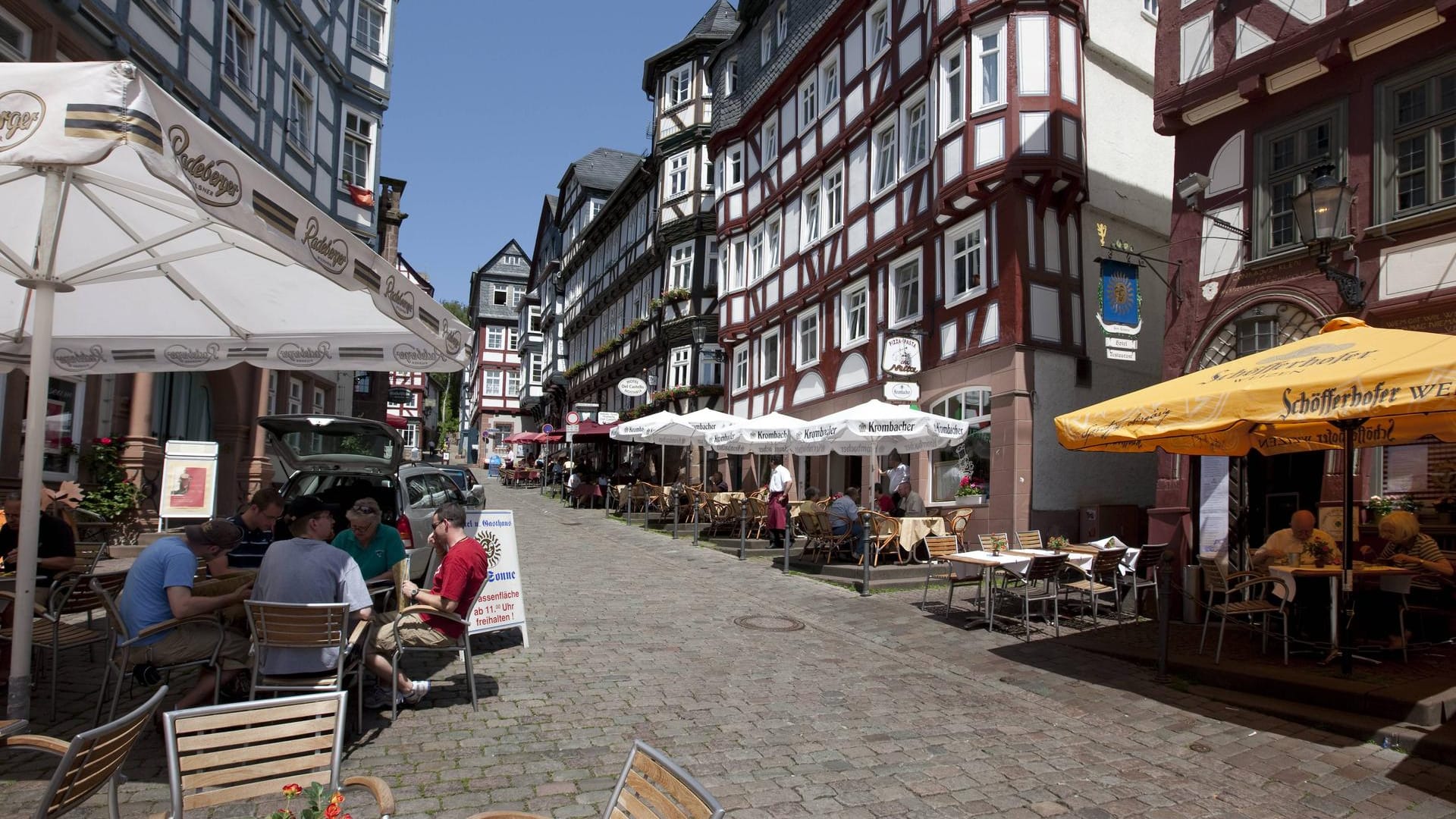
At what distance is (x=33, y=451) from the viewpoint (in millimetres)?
4605

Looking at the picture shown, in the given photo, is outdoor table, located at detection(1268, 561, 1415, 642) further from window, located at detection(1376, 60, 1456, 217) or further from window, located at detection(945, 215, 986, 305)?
window, located at detection(945, 215, 986, 305)

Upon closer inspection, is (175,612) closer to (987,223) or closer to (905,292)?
(987,223)

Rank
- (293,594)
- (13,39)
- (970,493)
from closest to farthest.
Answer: (293,594) → (13,39) → (970,493)

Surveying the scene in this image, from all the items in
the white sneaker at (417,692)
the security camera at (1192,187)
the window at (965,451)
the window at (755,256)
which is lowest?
the white sneaker at (417,692)

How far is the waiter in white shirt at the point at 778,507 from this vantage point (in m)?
17.2

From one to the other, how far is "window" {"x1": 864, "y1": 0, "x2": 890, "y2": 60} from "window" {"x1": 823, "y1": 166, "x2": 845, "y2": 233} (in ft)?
9.06

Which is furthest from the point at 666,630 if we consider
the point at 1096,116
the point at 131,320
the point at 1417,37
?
the point at 1096,116

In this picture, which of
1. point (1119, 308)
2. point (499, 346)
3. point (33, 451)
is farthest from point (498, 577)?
point (499, 346)

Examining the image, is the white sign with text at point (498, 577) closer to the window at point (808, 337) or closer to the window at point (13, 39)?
the window at point (13, 39)

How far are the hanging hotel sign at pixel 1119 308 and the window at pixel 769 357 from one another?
12.3 metres

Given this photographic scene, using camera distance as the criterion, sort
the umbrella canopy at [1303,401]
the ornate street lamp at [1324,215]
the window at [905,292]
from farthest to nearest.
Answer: the window at [905,292] → the ornate street lamp at [1324,215] → the umbrella canopy at [1303,401]

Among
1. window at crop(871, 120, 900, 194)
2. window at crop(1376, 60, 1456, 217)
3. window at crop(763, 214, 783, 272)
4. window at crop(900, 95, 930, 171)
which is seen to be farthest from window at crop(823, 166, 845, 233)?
window at crop(1376, 60, 1456, 217)

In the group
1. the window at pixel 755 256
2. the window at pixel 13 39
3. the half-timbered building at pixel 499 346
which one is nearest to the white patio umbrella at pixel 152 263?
the window at pixel 13 39

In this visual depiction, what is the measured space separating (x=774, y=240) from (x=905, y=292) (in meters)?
7.59
